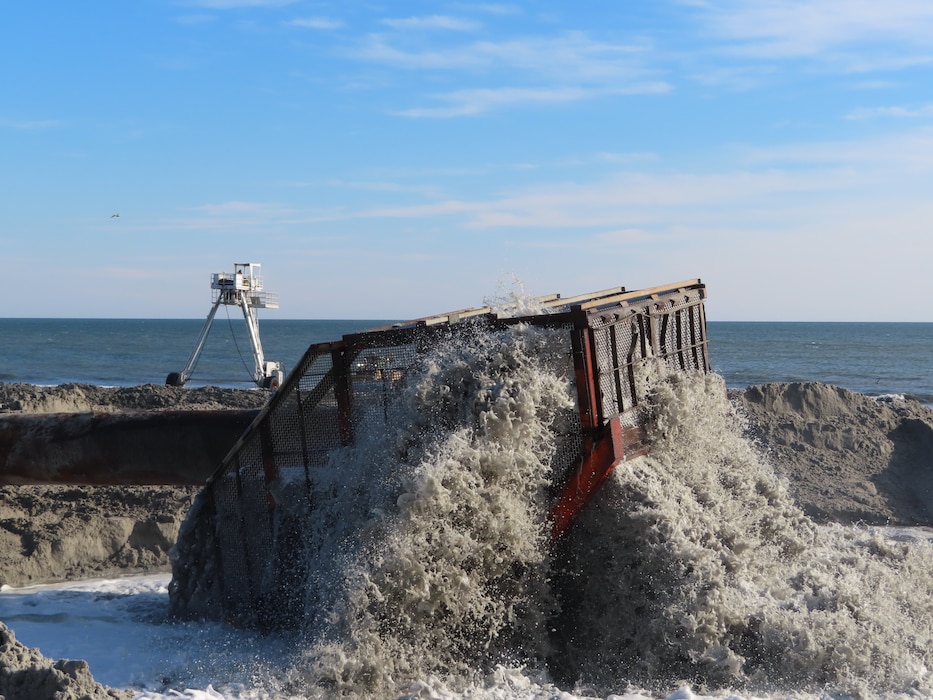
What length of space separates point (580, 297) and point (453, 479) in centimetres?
320

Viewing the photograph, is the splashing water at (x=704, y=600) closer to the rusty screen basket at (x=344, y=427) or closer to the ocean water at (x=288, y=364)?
the rusty screen basket at (x=344, y=427)

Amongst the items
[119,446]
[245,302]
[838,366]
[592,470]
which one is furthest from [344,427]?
[838,366]

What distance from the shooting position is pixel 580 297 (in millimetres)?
8477

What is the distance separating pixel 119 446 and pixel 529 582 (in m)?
4.74

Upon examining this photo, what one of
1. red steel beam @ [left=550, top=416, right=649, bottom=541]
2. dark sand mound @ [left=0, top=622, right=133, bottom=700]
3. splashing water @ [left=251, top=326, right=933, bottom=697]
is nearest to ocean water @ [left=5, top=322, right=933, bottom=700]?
splashing water @ [left=251, top=326, right=933, bottom=697]

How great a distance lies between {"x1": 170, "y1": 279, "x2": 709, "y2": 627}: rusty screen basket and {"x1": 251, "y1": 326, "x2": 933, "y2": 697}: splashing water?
16 centimetres

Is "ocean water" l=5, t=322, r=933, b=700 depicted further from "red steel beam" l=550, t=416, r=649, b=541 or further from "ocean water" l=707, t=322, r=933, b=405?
"ocean water" l=707, t=322, r=933, b=405

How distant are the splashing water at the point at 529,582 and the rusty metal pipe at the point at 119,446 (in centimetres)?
264

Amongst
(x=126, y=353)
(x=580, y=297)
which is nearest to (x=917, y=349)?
(x=126, y=353)

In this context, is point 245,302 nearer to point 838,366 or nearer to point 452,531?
point 452,531

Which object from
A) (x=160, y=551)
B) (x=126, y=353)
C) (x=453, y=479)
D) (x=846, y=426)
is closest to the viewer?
(x=453, y=479)

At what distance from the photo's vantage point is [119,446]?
889 cm

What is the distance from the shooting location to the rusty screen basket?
5.94 metres

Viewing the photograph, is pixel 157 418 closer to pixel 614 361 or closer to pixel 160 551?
pixel 160 551
